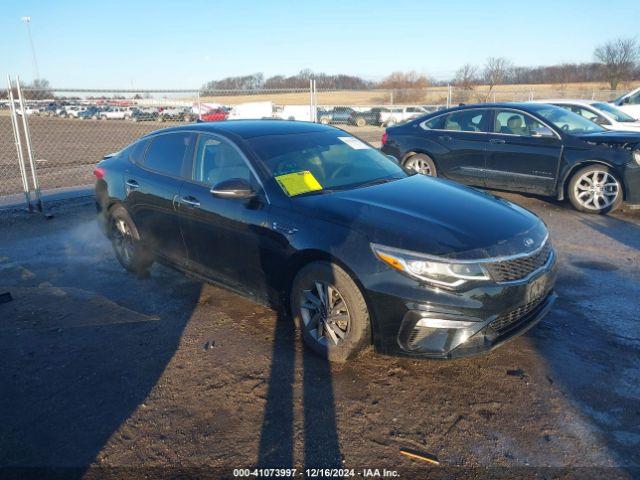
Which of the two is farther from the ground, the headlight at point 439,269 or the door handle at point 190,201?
the door handle at point 190,201

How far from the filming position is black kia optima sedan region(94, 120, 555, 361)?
3.22 meters

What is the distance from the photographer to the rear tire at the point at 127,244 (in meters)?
5.38

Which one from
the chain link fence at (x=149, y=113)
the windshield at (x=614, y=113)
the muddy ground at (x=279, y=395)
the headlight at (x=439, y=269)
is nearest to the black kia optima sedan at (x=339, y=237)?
the headlight at (x=439, y=269)

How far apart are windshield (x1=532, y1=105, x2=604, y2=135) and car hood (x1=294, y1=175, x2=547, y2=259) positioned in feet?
15.0

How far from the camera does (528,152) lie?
8.00 m

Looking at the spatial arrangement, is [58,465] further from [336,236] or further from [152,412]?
[336,236]

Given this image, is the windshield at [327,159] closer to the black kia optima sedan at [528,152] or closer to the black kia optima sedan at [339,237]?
the black kia optima sedan at [339,237]

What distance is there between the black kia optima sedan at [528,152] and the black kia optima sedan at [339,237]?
3979mm

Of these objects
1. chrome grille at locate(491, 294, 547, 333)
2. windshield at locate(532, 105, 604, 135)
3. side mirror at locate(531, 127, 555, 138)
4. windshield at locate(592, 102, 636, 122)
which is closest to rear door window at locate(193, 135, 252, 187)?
chrome grille at locate(491, 294, 547, 333)

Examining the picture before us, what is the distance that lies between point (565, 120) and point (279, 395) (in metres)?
6.91

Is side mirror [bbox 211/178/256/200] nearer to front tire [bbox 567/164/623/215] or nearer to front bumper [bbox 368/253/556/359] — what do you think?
front bumper [bbox 368/253/556/359]

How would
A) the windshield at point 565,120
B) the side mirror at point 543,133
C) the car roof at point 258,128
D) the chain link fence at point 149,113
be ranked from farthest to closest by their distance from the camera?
the chain link fence at point 149,113 → the windshield at point 565,120 → the side mirror at point 543,133 → the car roof at point 258,128

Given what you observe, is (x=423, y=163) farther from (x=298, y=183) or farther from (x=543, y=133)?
(x=298, y=183)

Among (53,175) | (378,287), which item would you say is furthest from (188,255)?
(53,175)
